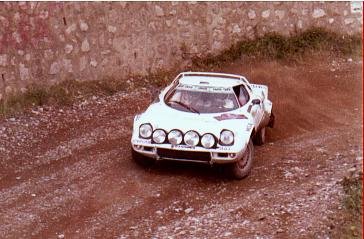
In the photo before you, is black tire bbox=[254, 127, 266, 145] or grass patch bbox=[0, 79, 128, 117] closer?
black tire bbox=[254, 127, 266, 145]

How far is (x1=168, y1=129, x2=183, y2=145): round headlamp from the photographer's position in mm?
10586

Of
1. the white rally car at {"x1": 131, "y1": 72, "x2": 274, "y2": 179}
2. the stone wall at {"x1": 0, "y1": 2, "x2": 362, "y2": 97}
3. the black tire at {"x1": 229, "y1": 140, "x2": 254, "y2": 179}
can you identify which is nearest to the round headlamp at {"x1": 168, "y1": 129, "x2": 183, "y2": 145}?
the white rally car at {"x1": 131, "y1": 72, "x2": 274, "y2": 179}

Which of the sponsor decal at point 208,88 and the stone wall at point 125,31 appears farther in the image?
the stone wall at point 125,31

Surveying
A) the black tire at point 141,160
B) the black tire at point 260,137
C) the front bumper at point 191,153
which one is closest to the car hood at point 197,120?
the front bumper at point 191,153

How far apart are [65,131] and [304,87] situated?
554cm

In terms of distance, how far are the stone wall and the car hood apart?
3.74 metres

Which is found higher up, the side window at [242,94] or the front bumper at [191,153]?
the side window at [242,94]

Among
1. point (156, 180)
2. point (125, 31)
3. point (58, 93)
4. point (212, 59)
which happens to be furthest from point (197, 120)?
point (212, 59)

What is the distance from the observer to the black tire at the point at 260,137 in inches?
479

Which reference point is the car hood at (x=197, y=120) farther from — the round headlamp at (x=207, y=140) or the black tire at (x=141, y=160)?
the black tire at (x=141, y=160)

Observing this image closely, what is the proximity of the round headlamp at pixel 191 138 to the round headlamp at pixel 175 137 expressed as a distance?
93 millimetres

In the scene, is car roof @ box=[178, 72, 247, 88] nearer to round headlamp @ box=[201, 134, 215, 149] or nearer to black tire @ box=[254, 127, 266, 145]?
black tire @ box=[254, 127, 266, 145]

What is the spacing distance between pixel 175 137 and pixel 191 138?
25 centimetres

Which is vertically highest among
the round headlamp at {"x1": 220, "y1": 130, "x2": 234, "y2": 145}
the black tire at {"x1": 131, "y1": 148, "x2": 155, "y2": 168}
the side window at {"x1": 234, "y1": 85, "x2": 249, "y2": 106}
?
the side window at {"x1": 234, "y1": 85, "x2": 249, "y2": 106}
